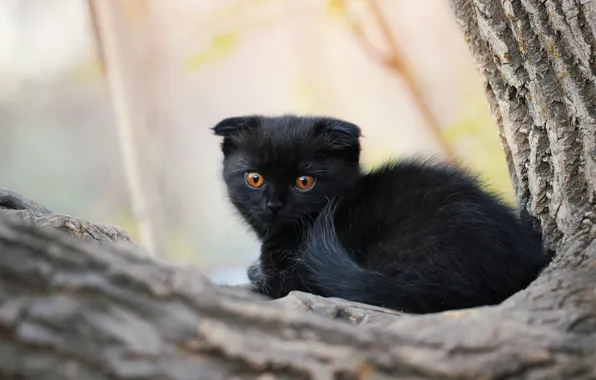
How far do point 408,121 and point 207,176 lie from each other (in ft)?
6.07

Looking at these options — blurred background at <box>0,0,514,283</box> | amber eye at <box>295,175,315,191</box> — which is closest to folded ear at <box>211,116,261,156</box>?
amber eye at <box>295,175,315,191</box>

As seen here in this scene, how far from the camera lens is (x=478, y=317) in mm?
1004

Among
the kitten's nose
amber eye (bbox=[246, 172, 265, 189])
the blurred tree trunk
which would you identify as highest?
the blurred tree trunk

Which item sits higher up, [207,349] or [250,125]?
[250,125]

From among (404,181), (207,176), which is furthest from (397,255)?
(207,176)

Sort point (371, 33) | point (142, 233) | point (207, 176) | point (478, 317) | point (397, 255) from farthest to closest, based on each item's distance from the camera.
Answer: point (207, 176), point (371, 33), point (142, 233), point (397, 255), point (478, 317)

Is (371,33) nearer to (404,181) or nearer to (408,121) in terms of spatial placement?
(408,121)

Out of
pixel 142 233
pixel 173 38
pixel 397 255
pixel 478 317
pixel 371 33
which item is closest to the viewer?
pixel 478 317

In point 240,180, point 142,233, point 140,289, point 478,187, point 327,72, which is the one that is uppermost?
point 327,72

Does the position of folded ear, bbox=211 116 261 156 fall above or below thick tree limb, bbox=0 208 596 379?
above

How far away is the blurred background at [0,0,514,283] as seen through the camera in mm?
4391

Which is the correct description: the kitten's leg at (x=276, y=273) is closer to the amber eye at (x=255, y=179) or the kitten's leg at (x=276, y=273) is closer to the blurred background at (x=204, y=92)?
the amber eye at (x=255, y=179)

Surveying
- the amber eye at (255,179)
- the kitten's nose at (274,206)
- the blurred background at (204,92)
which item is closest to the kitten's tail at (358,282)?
the kitten's nose at (274,206)

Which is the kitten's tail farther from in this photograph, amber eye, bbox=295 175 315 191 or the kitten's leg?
amber eye, bbox=295 175 315 191
